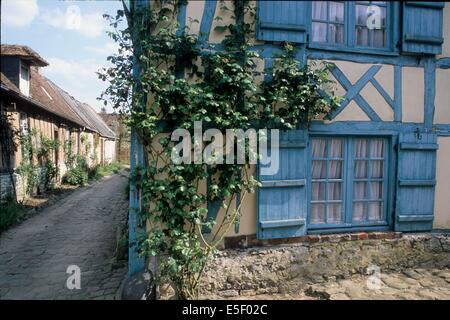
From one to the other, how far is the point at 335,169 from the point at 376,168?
68cm

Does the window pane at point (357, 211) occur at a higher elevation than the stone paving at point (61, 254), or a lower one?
higher

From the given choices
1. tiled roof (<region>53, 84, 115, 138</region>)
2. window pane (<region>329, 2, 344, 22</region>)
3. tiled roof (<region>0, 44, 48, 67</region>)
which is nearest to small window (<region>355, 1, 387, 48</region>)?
window pane (<region>329, 2, 344, 22</region>)

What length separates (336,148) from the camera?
4.38 metres

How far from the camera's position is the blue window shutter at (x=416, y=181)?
175 inches

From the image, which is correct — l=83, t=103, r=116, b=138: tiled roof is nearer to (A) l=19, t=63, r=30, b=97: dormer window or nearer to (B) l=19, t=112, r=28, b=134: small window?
(A) l=19, t=63, r=30, b=97: dormer window

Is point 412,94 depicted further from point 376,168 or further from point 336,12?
point 336,12

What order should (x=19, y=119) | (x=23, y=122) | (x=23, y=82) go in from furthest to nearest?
1. (x=23, y=82)
2. (x=23, y=122)
3. (x=19, y=119)

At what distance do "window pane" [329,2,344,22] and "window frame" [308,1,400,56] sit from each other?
5 cm

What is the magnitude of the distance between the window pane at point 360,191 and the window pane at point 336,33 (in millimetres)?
2131

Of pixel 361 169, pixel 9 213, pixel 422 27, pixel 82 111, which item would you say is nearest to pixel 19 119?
pixel 9 213

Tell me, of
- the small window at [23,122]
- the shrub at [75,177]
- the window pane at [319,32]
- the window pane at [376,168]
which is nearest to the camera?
the window pane at [319,32]

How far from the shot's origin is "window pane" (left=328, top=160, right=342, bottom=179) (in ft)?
14.3

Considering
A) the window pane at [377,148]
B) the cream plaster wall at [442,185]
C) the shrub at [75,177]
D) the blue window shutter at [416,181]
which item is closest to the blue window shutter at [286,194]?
the window pane at [377,148]

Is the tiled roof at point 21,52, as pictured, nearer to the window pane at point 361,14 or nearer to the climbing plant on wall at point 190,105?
the climbing plant on wall at point 190,105
